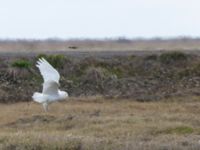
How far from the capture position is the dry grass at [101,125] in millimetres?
14922

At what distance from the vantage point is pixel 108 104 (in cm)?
2655

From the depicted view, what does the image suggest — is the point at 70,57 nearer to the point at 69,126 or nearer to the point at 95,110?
the point at 95,110

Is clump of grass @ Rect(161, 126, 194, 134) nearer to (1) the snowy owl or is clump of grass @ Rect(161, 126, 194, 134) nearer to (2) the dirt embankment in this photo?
(1) the snowy owl

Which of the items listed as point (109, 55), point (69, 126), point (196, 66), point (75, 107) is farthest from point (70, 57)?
point (69, 126)

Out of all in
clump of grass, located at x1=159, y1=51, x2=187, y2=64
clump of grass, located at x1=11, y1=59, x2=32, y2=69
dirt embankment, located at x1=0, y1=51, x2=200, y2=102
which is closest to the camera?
dirt embankment, located at x1=0, y1=51, x2=200, y2=102

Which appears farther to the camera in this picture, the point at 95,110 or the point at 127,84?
the point at 127,84

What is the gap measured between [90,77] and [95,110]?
25.7 feet

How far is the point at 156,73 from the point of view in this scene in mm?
32719

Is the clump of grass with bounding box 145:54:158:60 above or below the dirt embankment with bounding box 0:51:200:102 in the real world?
above

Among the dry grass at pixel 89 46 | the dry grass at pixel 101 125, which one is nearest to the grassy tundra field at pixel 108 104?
the dry grass at pixel 101 125

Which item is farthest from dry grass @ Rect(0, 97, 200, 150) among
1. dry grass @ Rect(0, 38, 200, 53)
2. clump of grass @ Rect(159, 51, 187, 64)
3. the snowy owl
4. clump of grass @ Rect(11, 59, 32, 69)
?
dry grass @ Rect(0, 38, 200, 53)

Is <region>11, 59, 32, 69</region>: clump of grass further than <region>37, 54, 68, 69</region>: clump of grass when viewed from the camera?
No

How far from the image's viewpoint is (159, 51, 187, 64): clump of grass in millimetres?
34484

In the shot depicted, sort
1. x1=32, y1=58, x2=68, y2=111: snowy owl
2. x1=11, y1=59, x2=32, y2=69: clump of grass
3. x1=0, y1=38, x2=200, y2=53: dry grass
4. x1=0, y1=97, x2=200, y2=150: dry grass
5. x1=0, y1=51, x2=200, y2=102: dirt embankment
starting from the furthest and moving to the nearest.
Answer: x1=0, y1=38, x2=200, y2=53: dry grass → x1=11, y1=59, x2=32, y2=69: clump of grass → x1=0, y1=51, x2=200, y2=102: dirt embankment → x1=32, y1=58, x2=68, y2=111: snowy owl → x1=0, y1=97, x2=200, y2=150: dry grass
